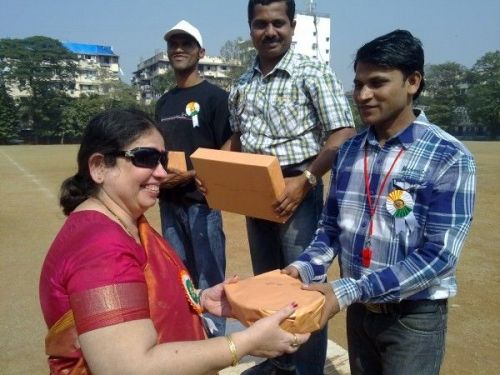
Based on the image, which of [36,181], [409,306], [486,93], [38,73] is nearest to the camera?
[409,306]

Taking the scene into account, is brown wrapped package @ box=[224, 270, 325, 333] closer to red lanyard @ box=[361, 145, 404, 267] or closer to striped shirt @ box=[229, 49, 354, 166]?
red lanyard @ box=[361, 145, 404, 267]

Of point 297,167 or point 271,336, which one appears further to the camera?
point 297,167

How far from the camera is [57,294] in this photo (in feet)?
4.72

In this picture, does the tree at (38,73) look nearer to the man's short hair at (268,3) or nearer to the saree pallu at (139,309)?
the man's short hair at (268,3)

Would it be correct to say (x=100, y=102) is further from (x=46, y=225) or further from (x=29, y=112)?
(x=46, y=225)

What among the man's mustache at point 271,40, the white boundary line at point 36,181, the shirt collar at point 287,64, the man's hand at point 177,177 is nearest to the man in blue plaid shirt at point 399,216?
the shirt collar at point 287,64

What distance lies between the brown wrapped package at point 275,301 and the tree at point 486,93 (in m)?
A: 63.5

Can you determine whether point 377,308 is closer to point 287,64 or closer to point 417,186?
point 417,186

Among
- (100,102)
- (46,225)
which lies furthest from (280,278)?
(100,102)

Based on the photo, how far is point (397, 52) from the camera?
6.03 ft

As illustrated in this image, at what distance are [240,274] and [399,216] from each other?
399cm

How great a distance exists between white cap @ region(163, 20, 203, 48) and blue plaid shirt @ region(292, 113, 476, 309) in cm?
215

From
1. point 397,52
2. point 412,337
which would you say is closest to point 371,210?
point 412,337

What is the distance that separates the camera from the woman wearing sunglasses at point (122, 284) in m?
1.33
